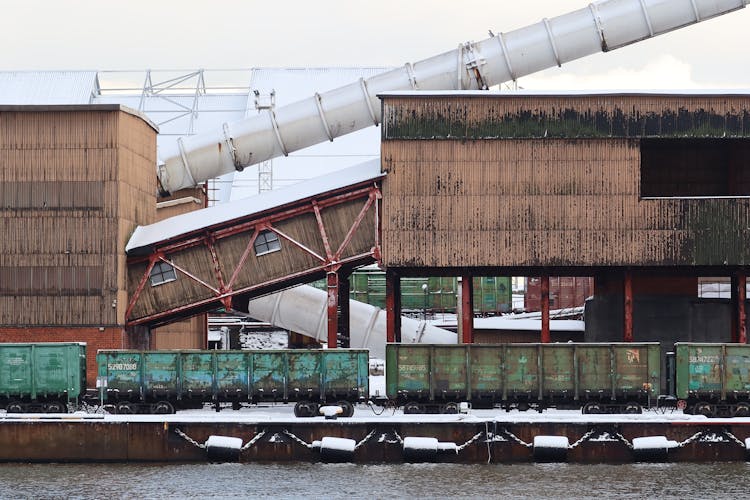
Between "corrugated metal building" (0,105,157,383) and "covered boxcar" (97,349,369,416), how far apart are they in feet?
19.1

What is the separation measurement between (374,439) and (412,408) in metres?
3.30

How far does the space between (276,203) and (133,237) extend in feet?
19.3

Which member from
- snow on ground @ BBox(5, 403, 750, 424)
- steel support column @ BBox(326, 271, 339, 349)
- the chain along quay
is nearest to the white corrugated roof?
steel support column @ BBox(326, 271, 339, 349)

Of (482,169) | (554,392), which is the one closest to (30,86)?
(482,169)

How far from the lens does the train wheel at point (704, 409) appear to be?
4756 centimetres

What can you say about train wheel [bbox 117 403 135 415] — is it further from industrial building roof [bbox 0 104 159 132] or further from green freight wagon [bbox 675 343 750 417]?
green freight wagon [bbox 675 343 750 417]

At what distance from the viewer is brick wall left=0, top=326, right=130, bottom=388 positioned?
53906 mm

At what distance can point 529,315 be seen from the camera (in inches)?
3314

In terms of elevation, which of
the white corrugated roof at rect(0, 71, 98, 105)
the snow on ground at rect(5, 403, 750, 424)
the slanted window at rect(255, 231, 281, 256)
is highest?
the white corrugated roof at rect(0, 71, 98, 105)

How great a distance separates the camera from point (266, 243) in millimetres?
54938

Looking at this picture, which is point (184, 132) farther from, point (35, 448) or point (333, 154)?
point (35, 448)

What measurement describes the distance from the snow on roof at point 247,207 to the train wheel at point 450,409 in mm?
10427

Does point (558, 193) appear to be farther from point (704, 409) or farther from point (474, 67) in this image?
point (704, 409)

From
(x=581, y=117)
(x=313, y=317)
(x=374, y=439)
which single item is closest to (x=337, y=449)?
(x=374, y=439)
